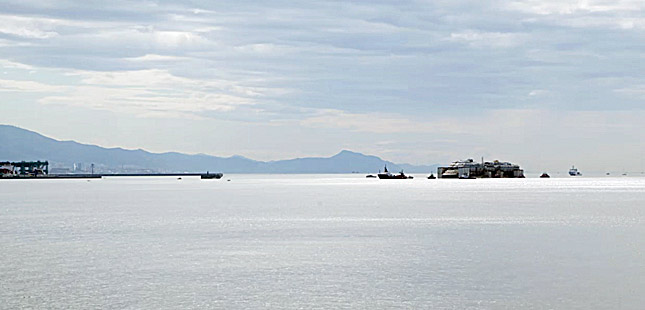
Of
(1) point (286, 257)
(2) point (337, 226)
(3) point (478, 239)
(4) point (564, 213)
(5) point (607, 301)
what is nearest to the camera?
(5) point (607, 301)

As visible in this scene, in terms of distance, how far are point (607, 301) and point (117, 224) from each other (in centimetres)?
5363

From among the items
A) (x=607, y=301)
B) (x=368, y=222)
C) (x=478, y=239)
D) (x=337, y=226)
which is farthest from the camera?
(x=368, y=222)

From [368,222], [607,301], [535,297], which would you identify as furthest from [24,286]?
[368,222]

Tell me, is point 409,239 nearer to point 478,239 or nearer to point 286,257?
point 478,239

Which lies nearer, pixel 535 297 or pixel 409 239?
pixel 535 297

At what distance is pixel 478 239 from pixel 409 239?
5.08 meters

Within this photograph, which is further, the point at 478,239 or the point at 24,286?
the point at 478,239

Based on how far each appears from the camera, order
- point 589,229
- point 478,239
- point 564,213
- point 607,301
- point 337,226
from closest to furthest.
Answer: point 607,301
point 478,239
point 589,229
point 337,226
point 564,213

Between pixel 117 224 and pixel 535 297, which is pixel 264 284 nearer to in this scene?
pixel 535 297

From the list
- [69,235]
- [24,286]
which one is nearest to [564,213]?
Answer: [69,235]

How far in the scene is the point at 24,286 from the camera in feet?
121

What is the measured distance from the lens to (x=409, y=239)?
60.4m

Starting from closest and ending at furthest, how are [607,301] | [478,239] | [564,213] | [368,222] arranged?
[607,301] < [478,239] < [368,222] < [564,213]

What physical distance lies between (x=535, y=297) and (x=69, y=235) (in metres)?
41.0
